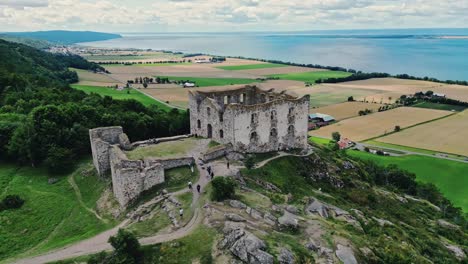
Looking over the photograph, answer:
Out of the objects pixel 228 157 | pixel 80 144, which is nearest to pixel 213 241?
pixel 228 157

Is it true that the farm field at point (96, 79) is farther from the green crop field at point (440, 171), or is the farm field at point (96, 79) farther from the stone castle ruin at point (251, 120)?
the green crop field at point (440, 171)

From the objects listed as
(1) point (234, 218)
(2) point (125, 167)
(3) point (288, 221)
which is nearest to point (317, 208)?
(3) point (288, 221)

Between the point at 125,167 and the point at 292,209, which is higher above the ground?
the point at 125,167

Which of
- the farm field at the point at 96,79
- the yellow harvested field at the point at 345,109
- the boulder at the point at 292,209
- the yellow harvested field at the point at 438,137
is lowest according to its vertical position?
the yellow harvested field at the point at 438,137

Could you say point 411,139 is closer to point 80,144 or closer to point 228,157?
point 228,157

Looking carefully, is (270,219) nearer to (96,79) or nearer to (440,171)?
(440,171)

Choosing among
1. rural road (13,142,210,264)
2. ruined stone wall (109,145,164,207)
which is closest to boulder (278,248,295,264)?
rural road (13,142,210,264)

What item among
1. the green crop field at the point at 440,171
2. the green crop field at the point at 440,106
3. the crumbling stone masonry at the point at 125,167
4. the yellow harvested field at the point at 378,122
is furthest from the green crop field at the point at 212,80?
the crumbling stone masonry at the point at 125,167
